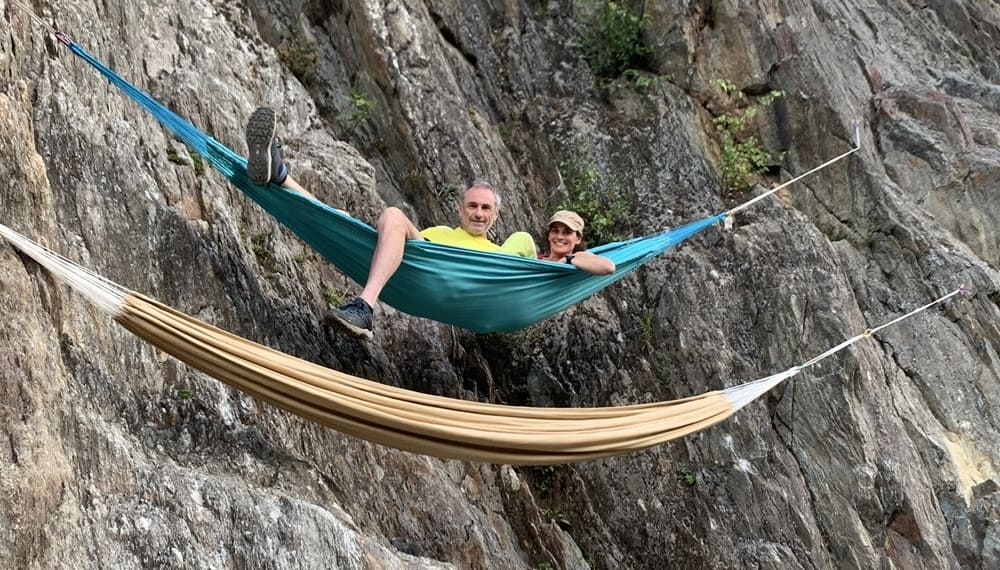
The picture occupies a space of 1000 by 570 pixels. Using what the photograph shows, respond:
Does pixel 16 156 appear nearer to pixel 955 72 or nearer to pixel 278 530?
pixel 278 530

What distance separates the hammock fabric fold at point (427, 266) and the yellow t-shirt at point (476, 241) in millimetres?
264

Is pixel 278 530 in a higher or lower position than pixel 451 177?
lower

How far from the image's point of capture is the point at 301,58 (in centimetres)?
577

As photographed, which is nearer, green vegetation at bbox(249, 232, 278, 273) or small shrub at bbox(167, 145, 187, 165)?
small shrub at bbox(167, 145, 187, 165)

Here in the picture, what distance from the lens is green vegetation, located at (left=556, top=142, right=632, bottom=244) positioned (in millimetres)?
5812

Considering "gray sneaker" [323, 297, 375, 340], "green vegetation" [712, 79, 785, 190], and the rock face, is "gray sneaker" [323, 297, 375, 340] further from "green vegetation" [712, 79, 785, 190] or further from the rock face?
"green vegetation" [712, 79, 785, 190]

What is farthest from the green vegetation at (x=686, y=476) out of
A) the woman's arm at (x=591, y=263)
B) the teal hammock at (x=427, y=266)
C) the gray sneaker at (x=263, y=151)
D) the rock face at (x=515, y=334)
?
the gray sneaker at (x=263, y=151)

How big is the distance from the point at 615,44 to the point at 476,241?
9.53 ft

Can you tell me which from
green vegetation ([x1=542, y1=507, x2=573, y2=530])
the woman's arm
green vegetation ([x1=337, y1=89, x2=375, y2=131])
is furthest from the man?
green vegetation ([x1=337, y1=89, x2=375, y2=131])

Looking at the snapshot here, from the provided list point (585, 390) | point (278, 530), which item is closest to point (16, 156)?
point (278, 530)

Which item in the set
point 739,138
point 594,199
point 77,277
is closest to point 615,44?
point 739,138

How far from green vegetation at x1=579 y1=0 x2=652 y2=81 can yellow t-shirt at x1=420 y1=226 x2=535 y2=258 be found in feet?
8.70

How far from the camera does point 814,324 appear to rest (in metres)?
5.19

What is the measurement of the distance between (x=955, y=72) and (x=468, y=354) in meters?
5.08
